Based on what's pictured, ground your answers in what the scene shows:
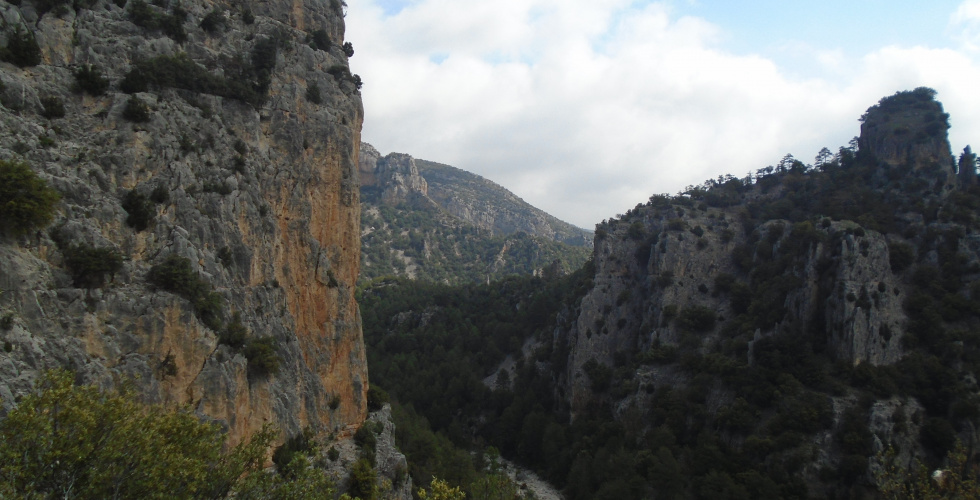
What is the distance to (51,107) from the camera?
21234 millimetres

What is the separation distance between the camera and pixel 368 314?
9462cm

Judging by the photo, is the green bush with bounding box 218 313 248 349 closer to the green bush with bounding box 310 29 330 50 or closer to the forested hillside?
the green bush with bounding box 310 29 330 50

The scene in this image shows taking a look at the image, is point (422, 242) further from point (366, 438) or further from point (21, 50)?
point (21, 50)

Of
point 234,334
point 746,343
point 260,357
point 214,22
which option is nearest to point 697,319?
point 746,343

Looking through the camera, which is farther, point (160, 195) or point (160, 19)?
point (160, 19)

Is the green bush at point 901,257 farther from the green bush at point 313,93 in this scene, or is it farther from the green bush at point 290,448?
the green bush at point 290,448

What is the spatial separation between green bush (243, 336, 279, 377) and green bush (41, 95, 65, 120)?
11856mm

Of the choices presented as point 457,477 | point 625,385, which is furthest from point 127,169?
point 625,385

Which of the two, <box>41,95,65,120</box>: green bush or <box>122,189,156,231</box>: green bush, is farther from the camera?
<box>122,189,156,231</box>: green bush

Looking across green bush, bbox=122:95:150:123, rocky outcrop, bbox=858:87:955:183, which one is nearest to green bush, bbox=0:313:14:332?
green bush, bbox=122:95:150:123

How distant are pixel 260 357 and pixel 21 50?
15386mm

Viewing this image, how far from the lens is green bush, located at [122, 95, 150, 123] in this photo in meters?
23.3

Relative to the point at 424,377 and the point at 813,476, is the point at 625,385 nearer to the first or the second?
the point at 813,476

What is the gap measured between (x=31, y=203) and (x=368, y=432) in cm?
2119
